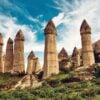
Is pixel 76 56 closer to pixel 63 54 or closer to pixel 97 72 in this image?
pixel 63 54

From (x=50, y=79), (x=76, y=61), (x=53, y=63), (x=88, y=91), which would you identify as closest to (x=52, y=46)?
(x=53, y=63)

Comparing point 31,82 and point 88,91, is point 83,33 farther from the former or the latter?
point 88,91

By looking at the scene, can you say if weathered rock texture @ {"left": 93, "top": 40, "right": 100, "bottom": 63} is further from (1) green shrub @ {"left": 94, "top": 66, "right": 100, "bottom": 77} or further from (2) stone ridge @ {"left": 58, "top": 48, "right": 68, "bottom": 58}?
(1) green shrub @ {"left": 94, "top": 66, "right": 100, "bottom": 77}

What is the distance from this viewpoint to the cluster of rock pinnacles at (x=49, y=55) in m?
72.0

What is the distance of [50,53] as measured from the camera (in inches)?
2859

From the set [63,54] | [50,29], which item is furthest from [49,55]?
[63,54]

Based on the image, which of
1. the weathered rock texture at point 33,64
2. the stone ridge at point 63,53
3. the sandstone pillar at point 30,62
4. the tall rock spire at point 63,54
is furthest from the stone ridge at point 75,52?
the sandstone pillar at point 30,62

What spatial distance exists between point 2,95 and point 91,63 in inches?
997

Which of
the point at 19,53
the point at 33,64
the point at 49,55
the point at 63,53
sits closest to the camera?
the point at 49,55

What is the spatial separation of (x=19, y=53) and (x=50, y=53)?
36.5 feet

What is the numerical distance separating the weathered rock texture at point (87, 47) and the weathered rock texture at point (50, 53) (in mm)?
6843

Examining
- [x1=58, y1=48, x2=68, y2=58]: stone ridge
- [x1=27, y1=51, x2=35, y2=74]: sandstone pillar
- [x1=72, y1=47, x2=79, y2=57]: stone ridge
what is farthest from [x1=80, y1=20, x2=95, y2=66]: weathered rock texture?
[x1=27, y1=51, x2=35, y2=74]: sandstone pillar

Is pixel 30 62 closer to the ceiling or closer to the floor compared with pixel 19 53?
closer to the floor

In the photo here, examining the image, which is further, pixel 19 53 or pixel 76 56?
pixel 76 56
